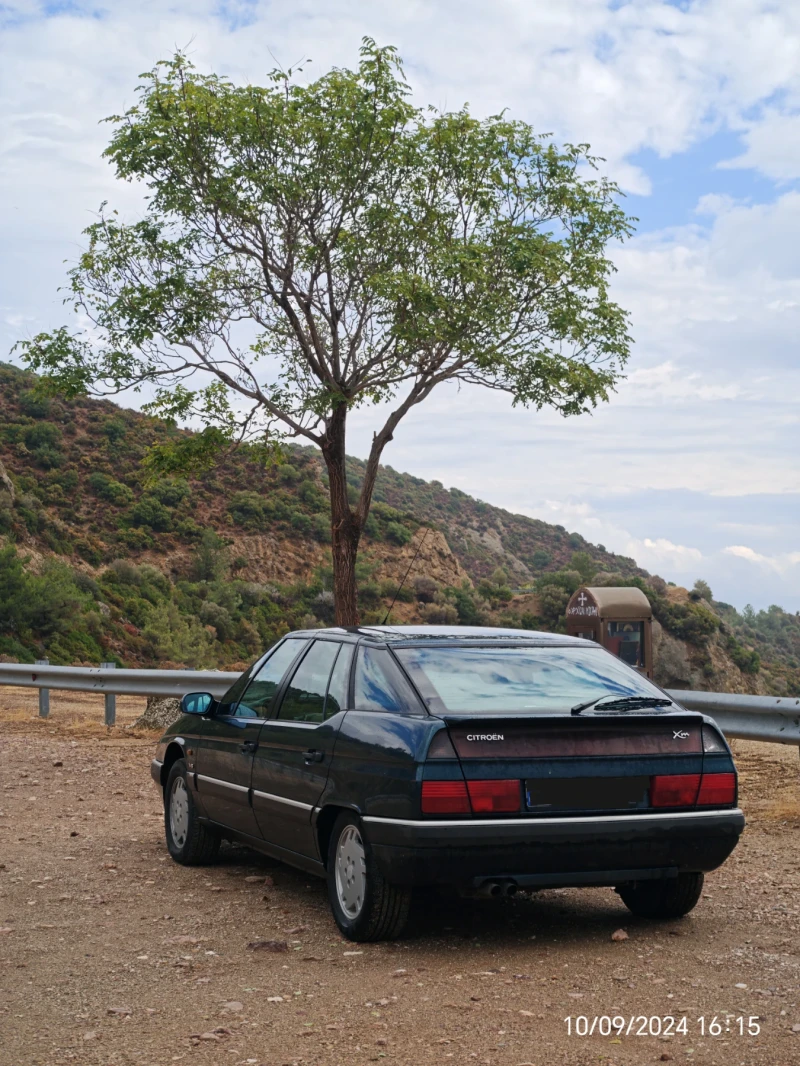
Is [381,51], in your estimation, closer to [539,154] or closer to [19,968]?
[539,154]

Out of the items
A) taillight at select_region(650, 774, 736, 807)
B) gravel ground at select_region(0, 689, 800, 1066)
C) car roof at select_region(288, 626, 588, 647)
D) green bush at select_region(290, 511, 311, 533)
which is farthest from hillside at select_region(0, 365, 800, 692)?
taillight at select_region(650, 774, 736, 807)

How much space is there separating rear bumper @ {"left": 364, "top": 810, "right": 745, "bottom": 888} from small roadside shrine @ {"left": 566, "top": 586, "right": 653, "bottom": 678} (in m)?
13.8

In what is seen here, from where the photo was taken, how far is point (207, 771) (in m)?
7.39

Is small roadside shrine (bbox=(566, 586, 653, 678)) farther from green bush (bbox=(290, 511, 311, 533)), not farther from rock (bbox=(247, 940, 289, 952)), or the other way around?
green bush (bbox=(290, 511, 311, 533))

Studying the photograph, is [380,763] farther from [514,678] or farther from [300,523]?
[300,523]

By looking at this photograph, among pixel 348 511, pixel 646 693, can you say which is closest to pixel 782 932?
pixel 646 693

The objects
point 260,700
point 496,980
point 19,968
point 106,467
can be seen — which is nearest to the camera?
point 496,980

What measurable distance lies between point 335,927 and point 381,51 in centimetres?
1511

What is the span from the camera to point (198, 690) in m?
14.2

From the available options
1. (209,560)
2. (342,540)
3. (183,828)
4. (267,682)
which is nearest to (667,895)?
(267,682)

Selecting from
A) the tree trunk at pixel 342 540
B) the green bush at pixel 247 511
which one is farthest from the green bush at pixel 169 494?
the tree trunk at pixel 342 540

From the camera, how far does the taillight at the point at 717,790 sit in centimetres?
563

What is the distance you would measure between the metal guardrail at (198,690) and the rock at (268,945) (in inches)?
145

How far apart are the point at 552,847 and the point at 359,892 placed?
35.6 inches
